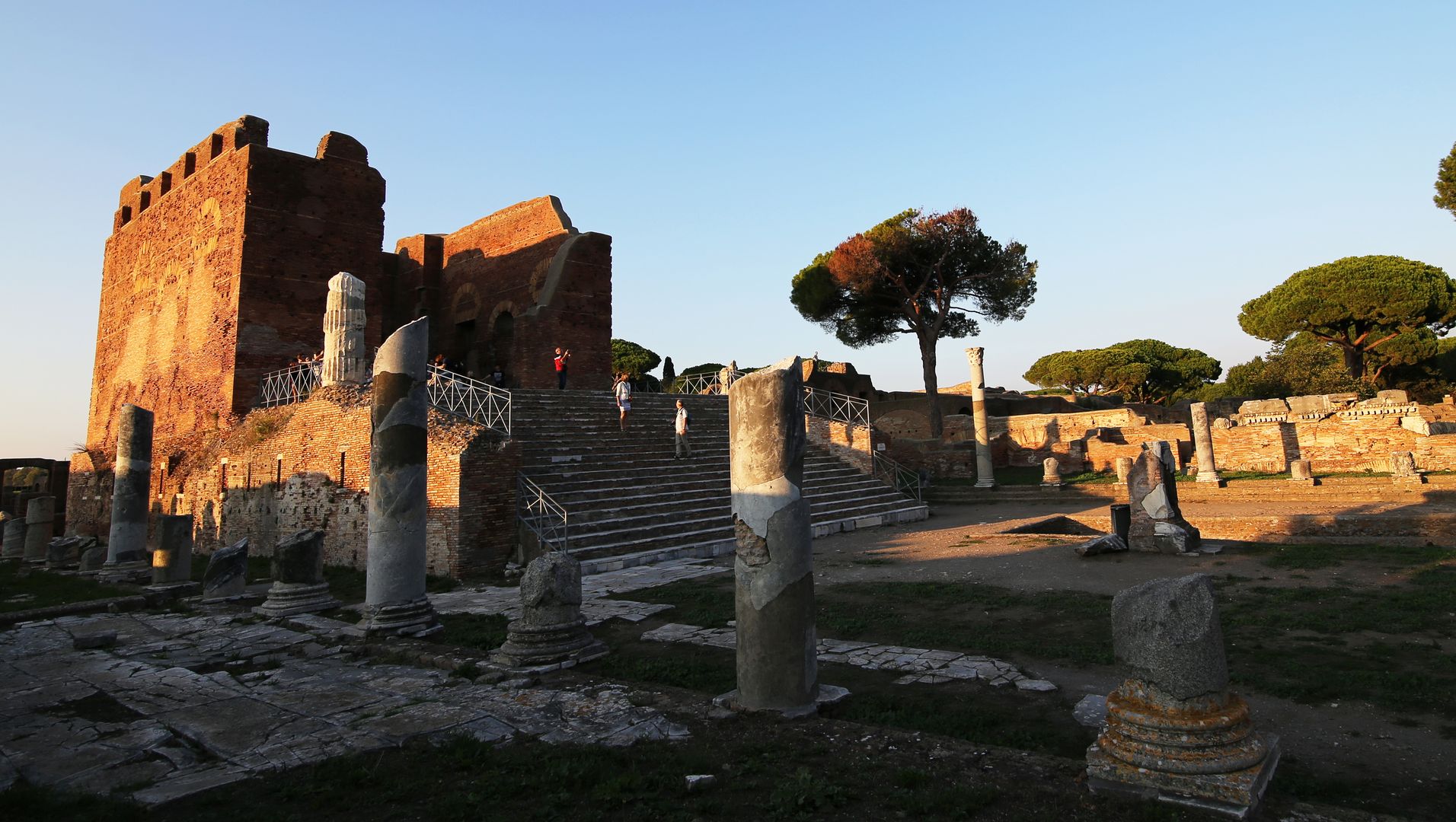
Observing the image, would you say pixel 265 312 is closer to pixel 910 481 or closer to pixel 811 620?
pixel 910 481

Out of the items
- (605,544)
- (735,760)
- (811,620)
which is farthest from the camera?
(605,544)

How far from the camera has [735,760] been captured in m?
3.52

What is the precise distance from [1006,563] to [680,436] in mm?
6944

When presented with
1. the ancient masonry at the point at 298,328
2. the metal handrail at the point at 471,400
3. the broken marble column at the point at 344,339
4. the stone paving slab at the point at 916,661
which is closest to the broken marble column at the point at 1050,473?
the ancient masonry at the point at 298,328

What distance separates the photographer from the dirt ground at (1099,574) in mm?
3285

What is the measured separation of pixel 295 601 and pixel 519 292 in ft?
49.8

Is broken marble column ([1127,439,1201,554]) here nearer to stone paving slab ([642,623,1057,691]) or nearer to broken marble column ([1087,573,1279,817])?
stone paving slab ([642,623,1057,691])

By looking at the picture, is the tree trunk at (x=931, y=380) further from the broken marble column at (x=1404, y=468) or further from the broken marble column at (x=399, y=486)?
the broken marble column at (x=399, y=486)

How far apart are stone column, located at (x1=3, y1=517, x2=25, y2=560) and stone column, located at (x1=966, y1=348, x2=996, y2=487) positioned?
77.5 feet

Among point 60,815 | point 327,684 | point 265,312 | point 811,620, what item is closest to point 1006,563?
point 811,620

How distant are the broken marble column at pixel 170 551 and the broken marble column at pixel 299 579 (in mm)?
3733

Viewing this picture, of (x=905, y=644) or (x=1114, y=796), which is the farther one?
(x=905, y=644)

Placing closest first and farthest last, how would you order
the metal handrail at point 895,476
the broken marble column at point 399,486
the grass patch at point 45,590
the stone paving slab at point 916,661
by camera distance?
the stone paving slab at point 916,661
the broken marble column at point 399,486
the grass patch at point 45,590
the metal handrail at point 895,476

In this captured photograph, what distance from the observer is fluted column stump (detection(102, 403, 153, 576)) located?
13.1m
